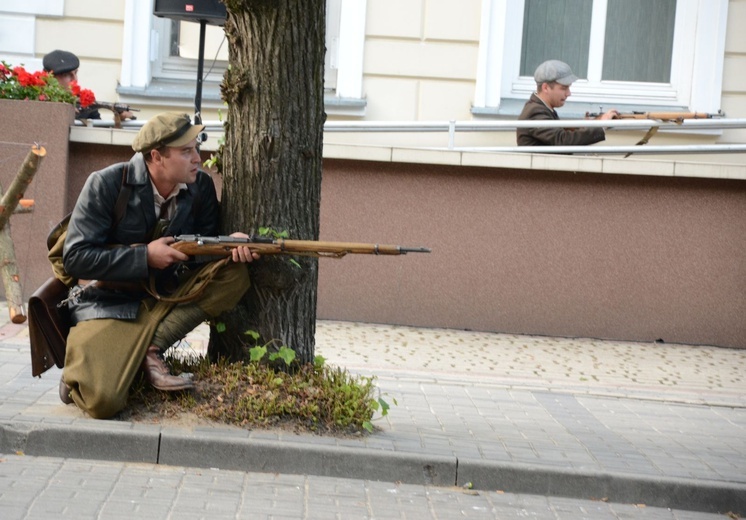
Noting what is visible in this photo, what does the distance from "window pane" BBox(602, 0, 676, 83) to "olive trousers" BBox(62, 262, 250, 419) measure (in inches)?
302

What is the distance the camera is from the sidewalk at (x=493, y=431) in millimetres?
6016

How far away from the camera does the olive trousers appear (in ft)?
20.2

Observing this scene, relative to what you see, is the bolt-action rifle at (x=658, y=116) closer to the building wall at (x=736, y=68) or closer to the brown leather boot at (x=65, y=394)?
the building wall at (x=736, y=68)

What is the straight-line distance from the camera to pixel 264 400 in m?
6.31

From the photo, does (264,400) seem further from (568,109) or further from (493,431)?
(568,109)

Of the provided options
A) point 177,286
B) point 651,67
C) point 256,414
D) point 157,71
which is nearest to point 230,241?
point 177,286

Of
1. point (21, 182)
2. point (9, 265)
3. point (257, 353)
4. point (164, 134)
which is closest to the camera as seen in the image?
point (164, 134)

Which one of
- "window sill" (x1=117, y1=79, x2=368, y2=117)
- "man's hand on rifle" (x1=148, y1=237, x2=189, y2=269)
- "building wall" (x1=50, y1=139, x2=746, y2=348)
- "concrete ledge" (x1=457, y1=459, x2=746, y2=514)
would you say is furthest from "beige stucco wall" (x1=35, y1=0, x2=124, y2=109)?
"concrete ledge" (x1=457, y1=459, x2=746, y2=514)

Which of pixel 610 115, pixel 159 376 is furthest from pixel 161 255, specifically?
pixel 610 115

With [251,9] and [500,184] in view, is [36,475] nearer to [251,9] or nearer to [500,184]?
[251,9]

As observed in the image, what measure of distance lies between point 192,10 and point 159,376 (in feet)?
15.5

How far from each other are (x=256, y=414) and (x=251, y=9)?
2.28 m

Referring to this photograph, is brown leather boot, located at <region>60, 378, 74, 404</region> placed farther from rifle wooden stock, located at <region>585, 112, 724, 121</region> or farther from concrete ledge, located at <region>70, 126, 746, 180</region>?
rifle wooden stock, located at <region>585, 112, 724, 121</region>

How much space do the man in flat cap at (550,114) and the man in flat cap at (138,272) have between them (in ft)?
18.0
